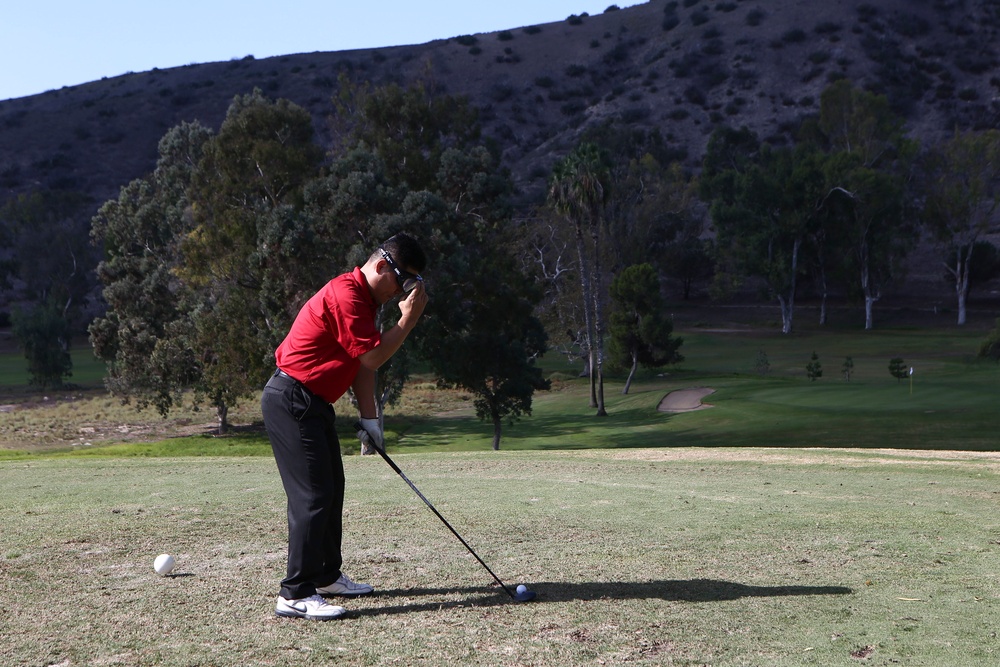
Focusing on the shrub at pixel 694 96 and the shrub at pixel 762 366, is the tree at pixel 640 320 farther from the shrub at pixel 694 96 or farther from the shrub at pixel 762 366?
the shrub at pixel 694 96

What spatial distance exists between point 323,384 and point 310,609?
1.35 m

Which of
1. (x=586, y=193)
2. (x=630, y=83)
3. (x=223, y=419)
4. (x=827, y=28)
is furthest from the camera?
(x=630, y=83)

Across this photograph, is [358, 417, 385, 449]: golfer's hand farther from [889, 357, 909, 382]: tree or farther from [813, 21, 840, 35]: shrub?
[813, 21, 840, 35]: shrub

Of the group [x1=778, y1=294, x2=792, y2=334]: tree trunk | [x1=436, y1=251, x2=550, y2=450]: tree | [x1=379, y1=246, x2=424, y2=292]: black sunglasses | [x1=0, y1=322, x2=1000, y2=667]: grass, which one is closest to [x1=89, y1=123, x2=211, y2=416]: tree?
[x1=436, y1=251, x2=550, y2=450]: tree

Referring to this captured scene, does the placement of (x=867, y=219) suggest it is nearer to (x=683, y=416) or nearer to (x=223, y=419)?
(x=683, y=416)

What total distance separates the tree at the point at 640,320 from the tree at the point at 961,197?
116 feet

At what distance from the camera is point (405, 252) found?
6.41m

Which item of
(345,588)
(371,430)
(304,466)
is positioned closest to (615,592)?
(345,588)

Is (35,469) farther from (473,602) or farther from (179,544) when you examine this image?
(473,602)

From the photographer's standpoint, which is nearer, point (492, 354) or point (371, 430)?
point (371, 430)

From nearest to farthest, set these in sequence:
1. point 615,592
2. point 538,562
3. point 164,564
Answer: point 615,592 → point 164,564 → point 538,562

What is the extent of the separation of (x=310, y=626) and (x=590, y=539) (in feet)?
10.1

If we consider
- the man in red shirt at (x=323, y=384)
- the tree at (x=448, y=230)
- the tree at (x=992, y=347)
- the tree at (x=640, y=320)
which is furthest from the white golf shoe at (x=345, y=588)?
the tree at (x=992, y=347)

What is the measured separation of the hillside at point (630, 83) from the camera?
387ft
